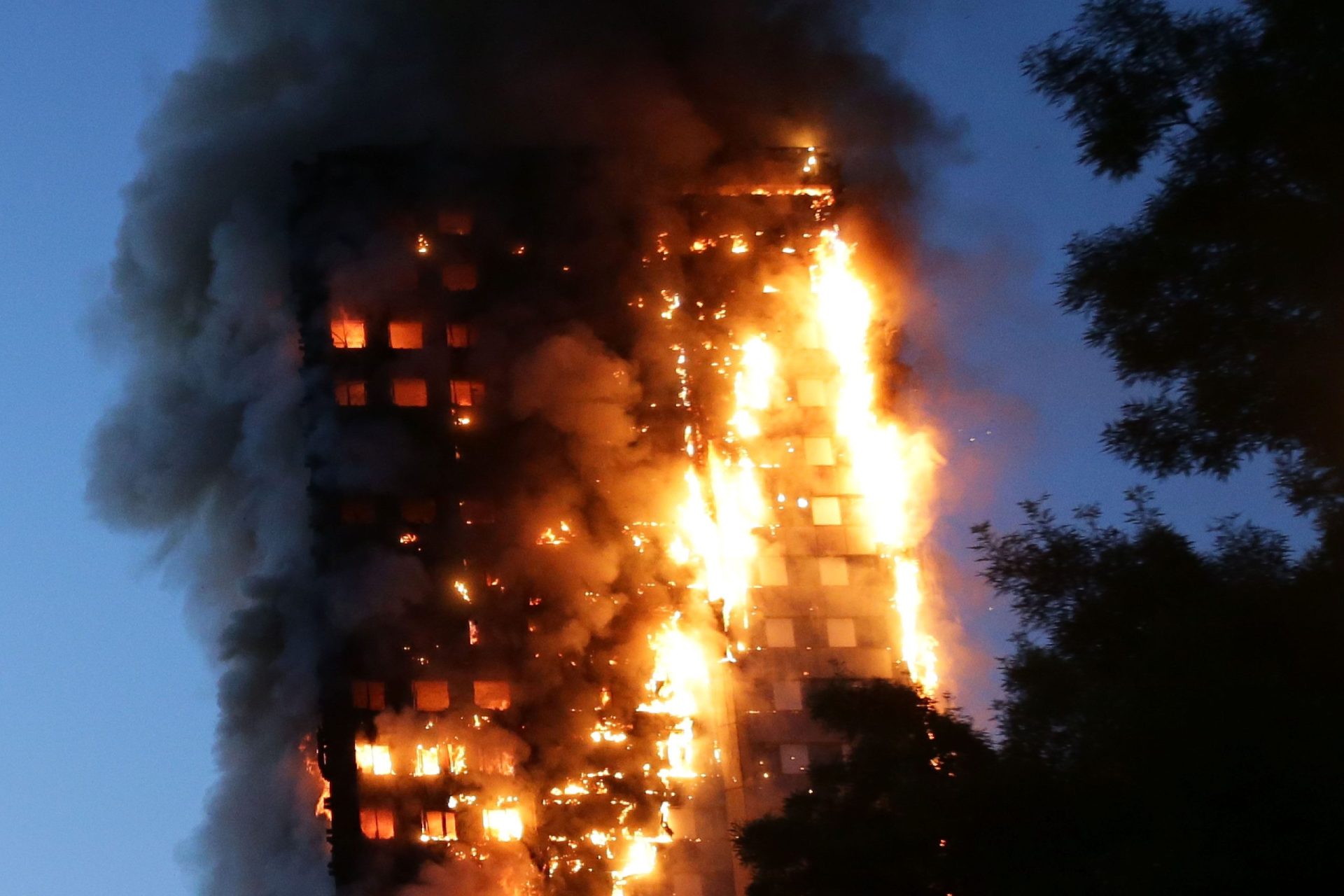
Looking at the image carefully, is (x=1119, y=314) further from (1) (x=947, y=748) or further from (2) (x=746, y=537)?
(2) (x=746, y=537)

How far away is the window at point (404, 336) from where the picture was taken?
154 ft

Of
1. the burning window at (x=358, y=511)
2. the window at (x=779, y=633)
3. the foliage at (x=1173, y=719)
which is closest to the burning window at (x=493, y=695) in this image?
the burning window at (x=358, y=511)

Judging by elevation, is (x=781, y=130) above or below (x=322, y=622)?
above

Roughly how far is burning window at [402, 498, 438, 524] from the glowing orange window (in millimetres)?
2642

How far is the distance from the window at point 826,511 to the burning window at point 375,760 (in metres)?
13.0

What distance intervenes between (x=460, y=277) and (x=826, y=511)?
1169cm

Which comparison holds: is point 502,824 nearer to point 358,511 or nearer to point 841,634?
point 358,511

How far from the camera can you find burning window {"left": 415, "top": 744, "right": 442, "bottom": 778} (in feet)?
142

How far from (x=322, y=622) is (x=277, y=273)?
10.1m

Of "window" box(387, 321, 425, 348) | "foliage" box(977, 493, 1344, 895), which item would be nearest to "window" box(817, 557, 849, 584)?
"window" box(387, 321, 425, 348)

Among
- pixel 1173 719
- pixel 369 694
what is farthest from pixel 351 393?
pixel 1173 719

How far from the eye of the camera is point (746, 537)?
47656 mm

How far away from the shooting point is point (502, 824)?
42.8 metres

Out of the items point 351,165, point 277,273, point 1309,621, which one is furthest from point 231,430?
point 1309,621
